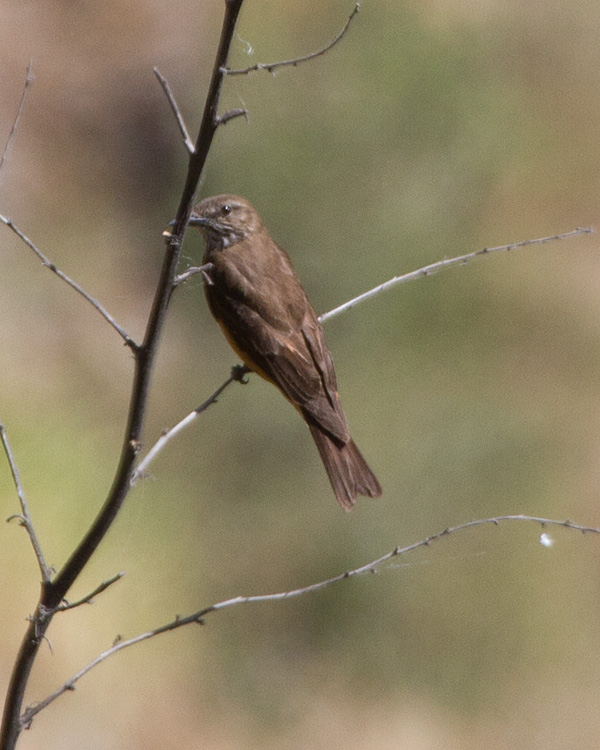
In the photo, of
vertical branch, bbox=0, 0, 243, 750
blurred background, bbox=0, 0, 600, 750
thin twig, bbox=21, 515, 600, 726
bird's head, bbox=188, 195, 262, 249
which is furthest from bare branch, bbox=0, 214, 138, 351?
blurred background, bbox=0, 0, 600, 750

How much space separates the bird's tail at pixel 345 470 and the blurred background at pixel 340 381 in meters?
3.64

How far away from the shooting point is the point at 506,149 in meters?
12.0

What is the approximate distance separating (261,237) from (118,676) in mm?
4380

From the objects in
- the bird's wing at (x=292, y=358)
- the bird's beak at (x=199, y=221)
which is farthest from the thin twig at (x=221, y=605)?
the bird's beak at (x=199, y=221)

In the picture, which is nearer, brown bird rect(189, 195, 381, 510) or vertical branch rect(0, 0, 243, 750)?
vertical branch rect(0, 0, 243, 750)

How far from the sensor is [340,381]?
9.70 m

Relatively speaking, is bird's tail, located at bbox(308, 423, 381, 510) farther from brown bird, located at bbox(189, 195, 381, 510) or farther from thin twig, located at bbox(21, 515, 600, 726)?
thin twig, located at bbox(21, 515, 600, 726)

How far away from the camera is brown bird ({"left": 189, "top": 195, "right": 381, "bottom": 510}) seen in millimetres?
4252

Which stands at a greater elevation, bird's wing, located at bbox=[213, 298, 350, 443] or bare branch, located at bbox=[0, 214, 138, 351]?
bird's wing, located at bbox=[213, 298, 350, 443]

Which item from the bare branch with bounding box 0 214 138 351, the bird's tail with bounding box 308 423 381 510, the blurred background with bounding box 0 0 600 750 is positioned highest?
the blurred background with bounding box 0 0 600 750

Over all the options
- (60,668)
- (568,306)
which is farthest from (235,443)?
(568,306)

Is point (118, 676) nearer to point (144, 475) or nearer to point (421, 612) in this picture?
point (421, 612)

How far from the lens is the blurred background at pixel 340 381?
8.38m

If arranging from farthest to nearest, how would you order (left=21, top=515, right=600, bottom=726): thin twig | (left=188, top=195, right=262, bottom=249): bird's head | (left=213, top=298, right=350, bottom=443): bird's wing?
(left=188, top=195, right=262, bottom=249): bird's head → (left=213, top=298, right=350, bottom=443): bird's wing → (left=21, top=515, right=600, bottom=726): thin twig
